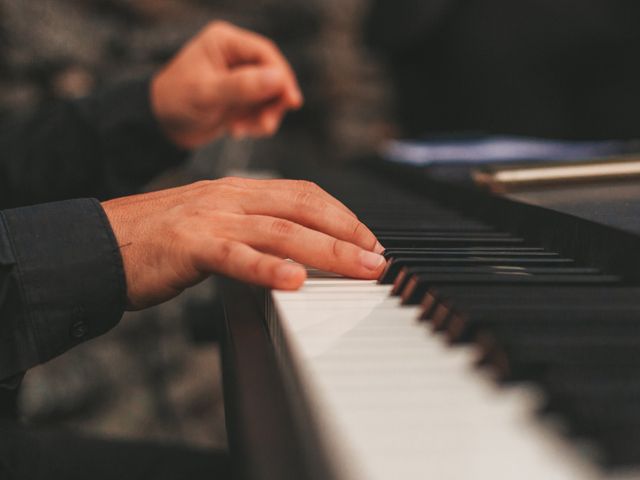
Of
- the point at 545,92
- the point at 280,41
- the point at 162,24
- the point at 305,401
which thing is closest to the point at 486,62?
the point at 545,92

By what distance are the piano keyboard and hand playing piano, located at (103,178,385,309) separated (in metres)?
0.03

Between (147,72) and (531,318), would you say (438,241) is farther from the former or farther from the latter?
(147,72)

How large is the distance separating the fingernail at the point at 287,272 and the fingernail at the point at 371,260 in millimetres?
70

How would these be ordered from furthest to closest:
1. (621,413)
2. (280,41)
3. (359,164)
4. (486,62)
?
(486,62) → (280,41) → (359,164) → (621,413)

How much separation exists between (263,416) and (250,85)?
99 centimetres

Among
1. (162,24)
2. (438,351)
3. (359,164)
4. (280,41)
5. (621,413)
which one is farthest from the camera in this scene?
(280,41)

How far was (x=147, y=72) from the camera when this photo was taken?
2.07 m

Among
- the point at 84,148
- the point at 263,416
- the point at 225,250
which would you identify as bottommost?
the point at 263,416

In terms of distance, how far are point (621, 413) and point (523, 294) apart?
205 millimetres

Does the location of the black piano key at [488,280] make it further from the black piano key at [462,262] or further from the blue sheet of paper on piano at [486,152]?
the blue sheet of paper on piano at [486,152]

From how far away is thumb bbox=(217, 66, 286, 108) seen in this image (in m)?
1.30

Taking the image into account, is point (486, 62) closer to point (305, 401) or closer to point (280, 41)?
point (280, 41)

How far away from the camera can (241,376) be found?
1.50 ft

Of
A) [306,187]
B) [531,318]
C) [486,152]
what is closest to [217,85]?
[486,152]
